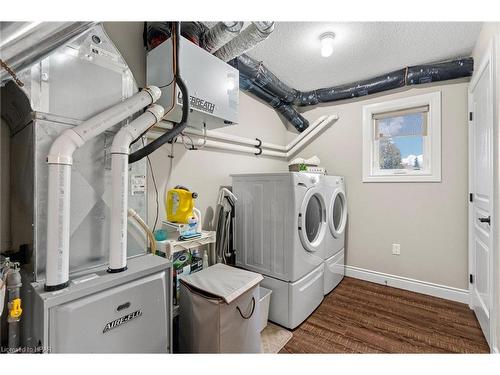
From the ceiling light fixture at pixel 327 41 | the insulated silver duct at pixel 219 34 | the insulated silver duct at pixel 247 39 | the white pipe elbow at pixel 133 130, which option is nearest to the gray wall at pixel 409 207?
the ceiling light fixture at pixel 327 41

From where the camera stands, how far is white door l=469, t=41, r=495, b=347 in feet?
5.15

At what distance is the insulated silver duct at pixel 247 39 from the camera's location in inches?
58.6

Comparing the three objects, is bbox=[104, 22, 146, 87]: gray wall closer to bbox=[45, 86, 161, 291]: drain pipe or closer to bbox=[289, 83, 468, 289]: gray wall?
bbox=[45, 86, 161, 291]: drain pipe

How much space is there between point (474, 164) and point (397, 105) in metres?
0.99

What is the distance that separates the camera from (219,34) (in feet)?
5.03

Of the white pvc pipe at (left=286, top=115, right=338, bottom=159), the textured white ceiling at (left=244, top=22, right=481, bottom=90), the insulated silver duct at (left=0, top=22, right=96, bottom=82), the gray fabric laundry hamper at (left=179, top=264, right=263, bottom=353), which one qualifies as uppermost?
the textured white ceiling at (left=244, top=22, right=481, bottom=90)

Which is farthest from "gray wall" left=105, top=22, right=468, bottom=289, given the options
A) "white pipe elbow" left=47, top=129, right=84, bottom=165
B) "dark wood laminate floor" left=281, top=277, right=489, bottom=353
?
"white pipe elbow" left=47, top=129, right=84, bottom=165

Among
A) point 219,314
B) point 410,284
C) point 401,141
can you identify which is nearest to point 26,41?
point 219,314

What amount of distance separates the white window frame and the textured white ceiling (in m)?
0.38

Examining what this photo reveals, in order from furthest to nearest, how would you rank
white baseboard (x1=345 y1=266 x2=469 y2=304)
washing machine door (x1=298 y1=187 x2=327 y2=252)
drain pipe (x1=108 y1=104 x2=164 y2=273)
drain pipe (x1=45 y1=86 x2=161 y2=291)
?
white baseboard (x1=345 y1=266 x2=469 y2=304), washing machine door (x1=298 y1=187 x2=327 y2=252), drain pipe (x1=108 y1=104 x2=164 y2=273), drain pipe (x1=45 y1=86 x2=161 y2=291)

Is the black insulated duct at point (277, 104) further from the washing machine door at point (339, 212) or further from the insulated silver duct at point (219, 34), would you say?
the washing machine door at point (339, 212)

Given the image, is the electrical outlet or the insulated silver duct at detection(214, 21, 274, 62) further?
the electrical outlet

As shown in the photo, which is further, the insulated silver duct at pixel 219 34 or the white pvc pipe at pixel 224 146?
the white pvc pipe at pixel 224 146

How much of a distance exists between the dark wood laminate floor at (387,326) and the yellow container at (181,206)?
4.03ft
